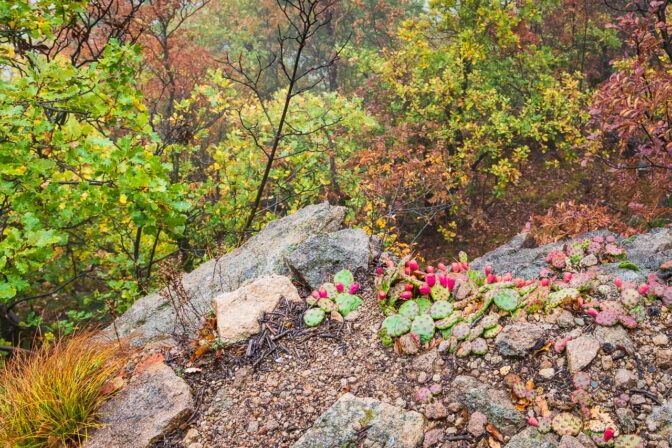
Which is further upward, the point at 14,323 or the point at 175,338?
the point at 14,323

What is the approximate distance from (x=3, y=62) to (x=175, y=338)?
114 inches

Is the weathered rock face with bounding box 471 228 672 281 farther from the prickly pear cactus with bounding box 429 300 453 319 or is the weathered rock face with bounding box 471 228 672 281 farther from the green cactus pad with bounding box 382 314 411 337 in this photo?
the green cactus pad with bounding box 382 314 411 337

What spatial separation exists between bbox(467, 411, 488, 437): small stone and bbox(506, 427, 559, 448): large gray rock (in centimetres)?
16

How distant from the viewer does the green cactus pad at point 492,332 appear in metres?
3.22

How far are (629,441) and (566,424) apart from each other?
30 cm

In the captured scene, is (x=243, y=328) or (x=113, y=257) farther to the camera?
(x=113, y=257)

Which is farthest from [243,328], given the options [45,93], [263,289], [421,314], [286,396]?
[45,93]

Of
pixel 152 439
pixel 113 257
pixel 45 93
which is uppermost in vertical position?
pixel 45 93

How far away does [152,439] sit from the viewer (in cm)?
312

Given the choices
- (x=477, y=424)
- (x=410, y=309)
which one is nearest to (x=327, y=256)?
(x=410, y=309)

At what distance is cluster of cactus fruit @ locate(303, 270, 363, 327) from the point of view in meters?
3.86

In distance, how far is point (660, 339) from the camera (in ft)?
9.73

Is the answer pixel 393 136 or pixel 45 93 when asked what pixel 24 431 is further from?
pixel 393 136

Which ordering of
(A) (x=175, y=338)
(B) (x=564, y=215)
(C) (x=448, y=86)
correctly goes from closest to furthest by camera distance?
1. (A) (x=175, y=338)
2. (B) (x=564, y=215)
3. (C) (x=448, y=86)
